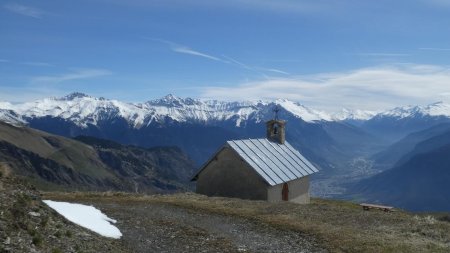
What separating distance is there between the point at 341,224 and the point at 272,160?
2446cm

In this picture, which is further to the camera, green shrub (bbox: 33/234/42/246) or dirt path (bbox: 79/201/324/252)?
dirt path (bbox: 79/201/324/252)

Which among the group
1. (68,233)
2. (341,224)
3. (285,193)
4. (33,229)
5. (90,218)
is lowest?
(341,224)

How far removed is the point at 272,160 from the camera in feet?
187

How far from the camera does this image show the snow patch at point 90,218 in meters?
24.4

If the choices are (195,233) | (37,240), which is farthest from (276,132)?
(37,240)

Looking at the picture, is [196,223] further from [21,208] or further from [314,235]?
[21,208]

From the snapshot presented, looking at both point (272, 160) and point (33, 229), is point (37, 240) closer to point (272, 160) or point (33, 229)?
point (33, 229)

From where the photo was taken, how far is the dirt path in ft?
79.3

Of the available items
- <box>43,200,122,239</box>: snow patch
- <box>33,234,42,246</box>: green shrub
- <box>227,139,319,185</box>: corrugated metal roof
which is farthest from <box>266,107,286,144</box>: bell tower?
<box>33,234,42,246</box>: green shrub

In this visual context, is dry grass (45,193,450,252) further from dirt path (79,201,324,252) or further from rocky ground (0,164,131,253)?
rocky ground (0,164,131,253)

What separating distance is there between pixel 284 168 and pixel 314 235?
29.2 meters

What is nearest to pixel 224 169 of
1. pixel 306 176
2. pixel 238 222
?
pixel 306 176

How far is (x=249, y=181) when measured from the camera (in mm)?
51406

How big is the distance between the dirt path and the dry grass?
61.9 inches
